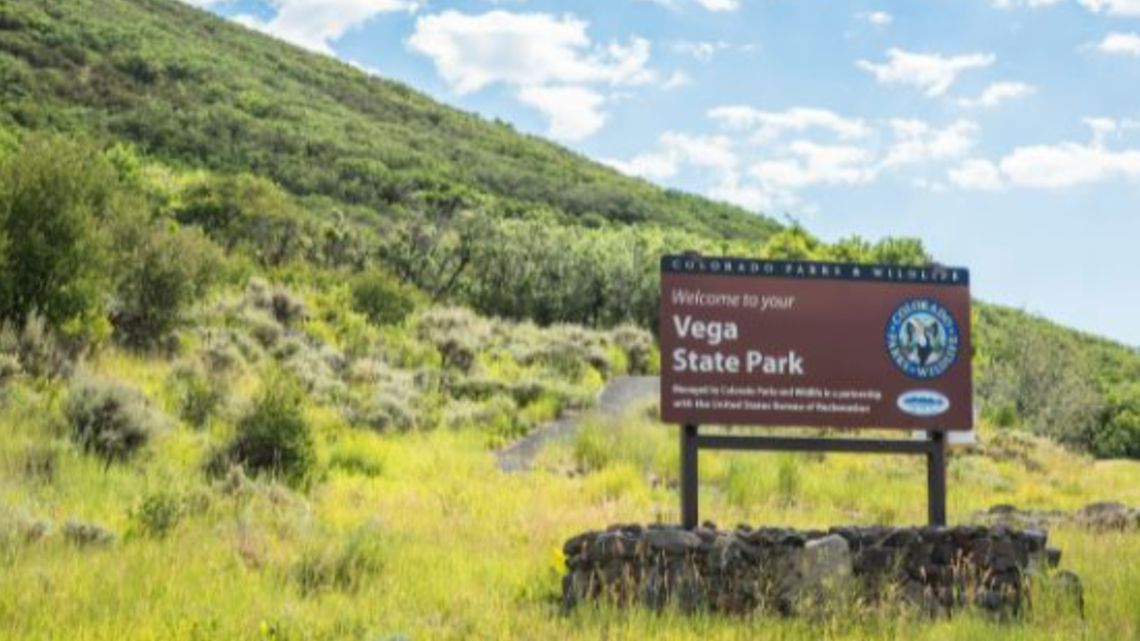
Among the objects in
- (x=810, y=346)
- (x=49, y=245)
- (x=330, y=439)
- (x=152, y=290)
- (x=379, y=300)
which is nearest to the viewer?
(x=810, y=346)

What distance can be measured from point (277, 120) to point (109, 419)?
2658 inches

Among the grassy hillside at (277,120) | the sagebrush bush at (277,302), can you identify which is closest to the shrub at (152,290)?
the sagebrush bush at (277,302)

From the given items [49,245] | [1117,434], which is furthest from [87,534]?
[1117,434]

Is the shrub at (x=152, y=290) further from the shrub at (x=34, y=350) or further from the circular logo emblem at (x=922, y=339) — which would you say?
the circular logo emblem at (x=922, y=339)

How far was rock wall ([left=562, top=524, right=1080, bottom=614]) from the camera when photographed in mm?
8211

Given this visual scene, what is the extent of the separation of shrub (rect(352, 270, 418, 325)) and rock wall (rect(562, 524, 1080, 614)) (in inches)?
798

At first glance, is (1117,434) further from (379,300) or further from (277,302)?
(277,302)

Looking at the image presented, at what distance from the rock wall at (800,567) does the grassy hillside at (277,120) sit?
50755 millimetres

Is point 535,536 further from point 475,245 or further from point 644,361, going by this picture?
point 475,245

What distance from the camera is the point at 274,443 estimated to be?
1259cm

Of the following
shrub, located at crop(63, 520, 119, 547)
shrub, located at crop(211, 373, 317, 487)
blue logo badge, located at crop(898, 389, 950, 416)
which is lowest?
shrub, located at crop(63, 520, 119, 547)

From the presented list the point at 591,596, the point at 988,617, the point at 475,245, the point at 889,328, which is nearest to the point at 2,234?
the point at 591,596

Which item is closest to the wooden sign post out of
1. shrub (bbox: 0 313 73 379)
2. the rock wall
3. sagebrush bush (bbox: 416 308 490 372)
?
the rock wall

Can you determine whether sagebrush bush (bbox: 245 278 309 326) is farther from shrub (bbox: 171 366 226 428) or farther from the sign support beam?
the sign support beam
